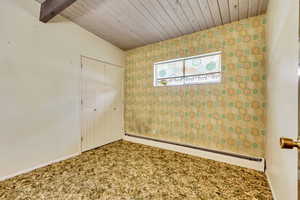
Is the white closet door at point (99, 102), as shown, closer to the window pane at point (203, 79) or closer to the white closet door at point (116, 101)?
the white closet door at point (116, 101)

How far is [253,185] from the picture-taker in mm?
1770

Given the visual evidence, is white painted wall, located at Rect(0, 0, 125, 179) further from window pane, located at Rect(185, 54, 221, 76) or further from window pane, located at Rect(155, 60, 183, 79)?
window pane, located at Rect(185, 54, 221, 76)

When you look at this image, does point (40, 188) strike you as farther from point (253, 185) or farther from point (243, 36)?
point (243, 36)

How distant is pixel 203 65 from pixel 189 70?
29 cm

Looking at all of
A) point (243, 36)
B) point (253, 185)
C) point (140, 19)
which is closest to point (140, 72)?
point (140, 19)

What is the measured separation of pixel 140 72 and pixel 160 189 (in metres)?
2.65

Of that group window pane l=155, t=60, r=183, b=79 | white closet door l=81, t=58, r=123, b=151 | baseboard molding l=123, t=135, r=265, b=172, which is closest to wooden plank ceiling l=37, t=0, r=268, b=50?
window pane l=155, t=60, r=183, b=79

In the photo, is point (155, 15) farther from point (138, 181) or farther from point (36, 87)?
point (138, 181)

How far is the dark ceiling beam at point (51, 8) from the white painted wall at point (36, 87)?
0.14 m

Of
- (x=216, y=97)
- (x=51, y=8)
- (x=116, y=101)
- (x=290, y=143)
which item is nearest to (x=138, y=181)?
(x=290, y=143)

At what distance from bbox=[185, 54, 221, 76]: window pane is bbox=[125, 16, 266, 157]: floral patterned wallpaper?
0.13 m

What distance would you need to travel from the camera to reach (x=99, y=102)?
10.7ft

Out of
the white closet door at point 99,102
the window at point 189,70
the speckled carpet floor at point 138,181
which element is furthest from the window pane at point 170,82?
the speckled carpet floor at point 138,181

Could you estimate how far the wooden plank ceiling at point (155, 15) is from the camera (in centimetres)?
205
